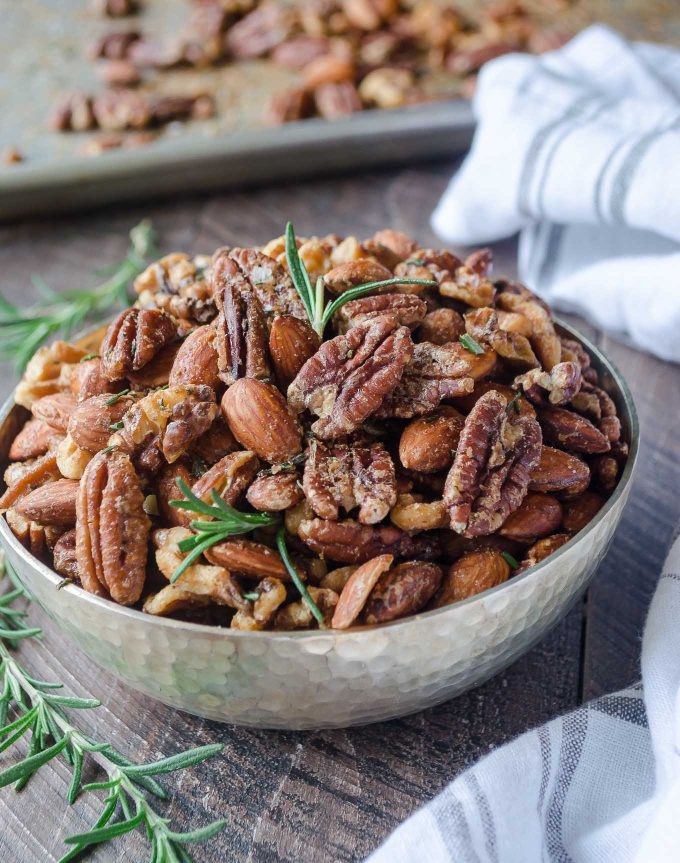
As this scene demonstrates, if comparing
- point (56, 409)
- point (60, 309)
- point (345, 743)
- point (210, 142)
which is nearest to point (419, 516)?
point (345, 743)

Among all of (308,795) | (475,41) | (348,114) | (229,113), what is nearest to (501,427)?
(308,795)

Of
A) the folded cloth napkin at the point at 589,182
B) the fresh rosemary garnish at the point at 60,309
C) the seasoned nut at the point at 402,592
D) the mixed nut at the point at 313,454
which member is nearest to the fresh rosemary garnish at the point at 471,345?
the mixed nut at the point at 313,454

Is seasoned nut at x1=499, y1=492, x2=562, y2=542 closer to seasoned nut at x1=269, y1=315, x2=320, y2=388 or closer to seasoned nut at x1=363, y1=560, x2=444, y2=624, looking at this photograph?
seasoned nut at x1=363, y1=560, x2=444, y2=624

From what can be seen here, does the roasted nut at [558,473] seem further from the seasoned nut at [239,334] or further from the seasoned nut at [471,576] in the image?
the seasoned nut at [239,334]

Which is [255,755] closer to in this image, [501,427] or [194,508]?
[194,508]

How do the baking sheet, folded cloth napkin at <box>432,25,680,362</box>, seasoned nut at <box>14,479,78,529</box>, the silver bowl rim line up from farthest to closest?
the baking sheet
folded cloth napkin at <box>432,25,680,362</box>
seasoned nut at <box>14,479,78,529</box>
the silver bowl rim

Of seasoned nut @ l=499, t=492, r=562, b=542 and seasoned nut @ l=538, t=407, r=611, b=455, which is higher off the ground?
seasoned nut @ l=538, t=407, r=611, b=455

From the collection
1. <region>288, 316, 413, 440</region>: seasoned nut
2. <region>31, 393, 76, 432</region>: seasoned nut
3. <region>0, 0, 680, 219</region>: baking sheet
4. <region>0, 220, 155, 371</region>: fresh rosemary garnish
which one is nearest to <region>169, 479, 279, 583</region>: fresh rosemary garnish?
<region>288, 316, 413, 440</region>: seasoned nut
